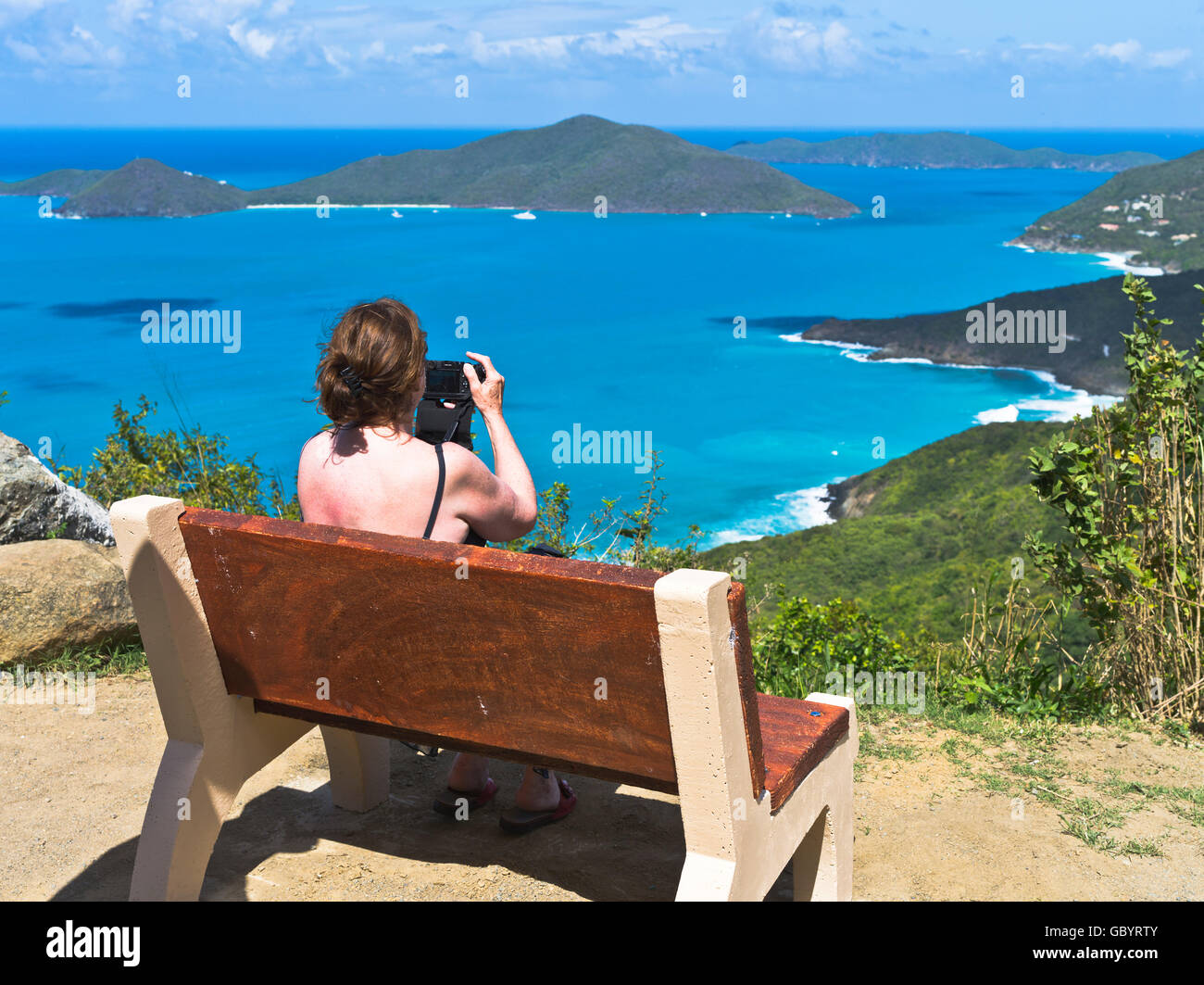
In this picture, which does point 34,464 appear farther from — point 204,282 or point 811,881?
point 204,282

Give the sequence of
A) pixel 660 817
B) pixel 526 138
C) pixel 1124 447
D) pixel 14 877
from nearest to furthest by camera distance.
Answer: pixel 14 877
pixel 660 817
pixel 1124 447
pixel 526 138

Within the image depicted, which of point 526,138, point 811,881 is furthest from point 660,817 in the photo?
point 526,138

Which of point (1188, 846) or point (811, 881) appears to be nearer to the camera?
point (811, 881)

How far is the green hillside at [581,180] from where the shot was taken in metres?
167

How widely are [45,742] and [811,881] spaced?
254 cm

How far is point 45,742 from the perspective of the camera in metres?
3.65

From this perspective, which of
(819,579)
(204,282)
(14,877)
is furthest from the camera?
(204,282)

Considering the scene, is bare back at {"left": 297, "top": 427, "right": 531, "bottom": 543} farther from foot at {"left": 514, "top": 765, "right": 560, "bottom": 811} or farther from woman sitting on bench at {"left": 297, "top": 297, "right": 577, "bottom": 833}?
foot at {"left": 514, "top": 765, "right": 560, "bottom": 811}

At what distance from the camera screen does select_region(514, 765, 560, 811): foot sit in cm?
112

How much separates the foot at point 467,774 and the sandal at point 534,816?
0.12 metres

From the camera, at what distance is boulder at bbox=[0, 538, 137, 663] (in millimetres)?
4145

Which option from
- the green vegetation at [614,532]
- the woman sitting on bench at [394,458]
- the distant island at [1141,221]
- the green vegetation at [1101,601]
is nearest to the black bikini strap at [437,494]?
the woman sitting on bench at [394,458]

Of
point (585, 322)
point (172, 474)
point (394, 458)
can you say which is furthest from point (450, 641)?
point (585, 322)

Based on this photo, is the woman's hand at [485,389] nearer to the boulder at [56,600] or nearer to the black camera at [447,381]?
the black camera at [447,381]
